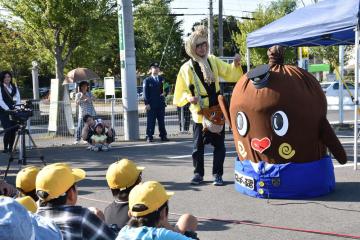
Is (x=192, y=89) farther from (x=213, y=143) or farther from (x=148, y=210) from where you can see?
(x=148, y=210)

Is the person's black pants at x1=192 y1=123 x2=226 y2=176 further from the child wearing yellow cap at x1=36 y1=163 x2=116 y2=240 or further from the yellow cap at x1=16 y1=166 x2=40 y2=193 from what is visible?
the child wearing yellow cap at x1=36 y1=163 x2=116 y2=240

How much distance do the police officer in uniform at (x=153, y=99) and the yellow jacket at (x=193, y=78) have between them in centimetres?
487

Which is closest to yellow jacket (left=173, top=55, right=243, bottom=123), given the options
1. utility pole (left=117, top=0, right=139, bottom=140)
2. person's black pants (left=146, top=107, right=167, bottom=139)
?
person's black pants (left=146, top=107, right=167, bottom=139)

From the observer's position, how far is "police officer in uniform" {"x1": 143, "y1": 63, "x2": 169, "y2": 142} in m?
11.9

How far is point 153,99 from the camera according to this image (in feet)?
39.4

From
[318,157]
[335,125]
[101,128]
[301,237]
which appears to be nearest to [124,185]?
[301,237]

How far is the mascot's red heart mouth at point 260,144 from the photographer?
20.2ft

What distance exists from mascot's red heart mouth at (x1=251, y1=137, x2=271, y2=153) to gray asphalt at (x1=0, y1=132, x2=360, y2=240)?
663 mm

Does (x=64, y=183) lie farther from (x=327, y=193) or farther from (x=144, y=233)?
(x=327, y=193)

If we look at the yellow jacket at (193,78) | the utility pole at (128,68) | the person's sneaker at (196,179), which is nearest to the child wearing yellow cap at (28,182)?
the yellow jacket at (193,78)

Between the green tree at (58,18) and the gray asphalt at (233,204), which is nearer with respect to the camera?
the gray asphalt at (233,204)

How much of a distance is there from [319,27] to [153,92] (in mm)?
5004

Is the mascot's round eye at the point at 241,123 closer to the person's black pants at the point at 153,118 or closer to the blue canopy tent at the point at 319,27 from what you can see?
the blue canopy tent at the point at 319,27

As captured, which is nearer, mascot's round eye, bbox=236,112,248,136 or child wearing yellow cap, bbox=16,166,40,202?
child wearing yellow cap, bbox=16,166,40,202
